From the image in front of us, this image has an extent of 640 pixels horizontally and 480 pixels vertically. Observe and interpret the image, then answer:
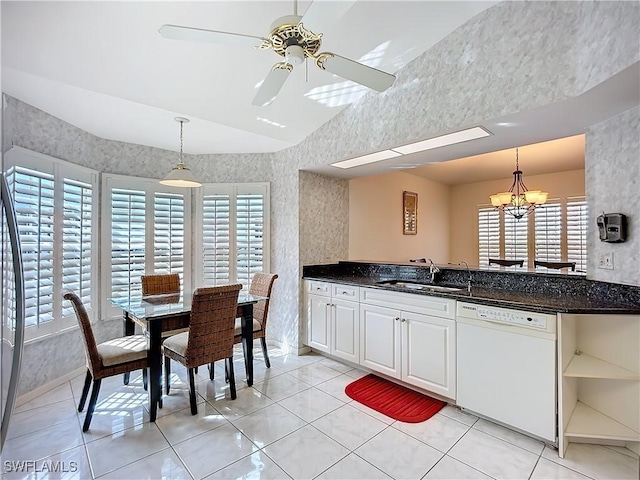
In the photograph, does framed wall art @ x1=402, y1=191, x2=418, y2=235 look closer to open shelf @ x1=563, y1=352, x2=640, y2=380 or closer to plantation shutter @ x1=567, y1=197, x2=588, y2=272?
plantation shutter @ x1=567, y1=197, x2=588, y2=272

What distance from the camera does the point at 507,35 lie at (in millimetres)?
2164


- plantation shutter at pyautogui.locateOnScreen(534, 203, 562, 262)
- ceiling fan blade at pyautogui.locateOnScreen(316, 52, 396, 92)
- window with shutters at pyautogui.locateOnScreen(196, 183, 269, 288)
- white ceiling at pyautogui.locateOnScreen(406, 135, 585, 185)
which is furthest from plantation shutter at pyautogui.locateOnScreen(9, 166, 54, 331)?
plantation shutter at pyautogui.locateOnScreen(534, 203, 562, 262)

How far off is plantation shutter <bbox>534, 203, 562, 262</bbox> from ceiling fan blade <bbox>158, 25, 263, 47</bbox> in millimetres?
5850

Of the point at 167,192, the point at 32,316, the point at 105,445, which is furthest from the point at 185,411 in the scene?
the point at 167,192

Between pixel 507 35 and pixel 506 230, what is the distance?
15.5 ft

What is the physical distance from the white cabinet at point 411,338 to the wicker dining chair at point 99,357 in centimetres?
197

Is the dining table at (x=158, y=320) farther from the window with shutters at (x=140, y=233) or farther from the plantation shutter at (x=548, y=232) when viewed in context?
the plantation shutter at (x=548, y=232)

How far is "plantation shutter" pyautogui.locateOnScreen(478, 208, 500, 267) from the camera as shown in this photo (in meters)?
6.26

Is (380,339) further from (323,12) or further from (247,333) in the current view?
(323,12)

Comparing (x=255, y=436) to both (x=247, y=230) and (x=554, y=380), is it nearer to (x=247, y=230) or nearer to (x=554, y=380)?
(x=554, y=380)

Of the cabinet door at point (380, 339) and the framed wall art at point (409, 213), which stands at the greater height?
the framed wall art at point (409, 213)

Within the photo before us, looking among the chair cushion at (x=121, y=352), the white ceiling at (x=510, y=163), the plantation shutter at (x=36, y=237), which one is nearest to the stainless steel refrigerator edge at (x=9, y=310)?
the chair cushion at (x=121, y=352)

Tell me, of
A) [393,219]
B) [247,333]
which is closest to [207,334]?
[247,333]

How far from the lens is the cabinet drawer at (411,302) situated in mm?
2578
